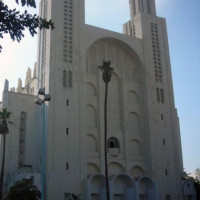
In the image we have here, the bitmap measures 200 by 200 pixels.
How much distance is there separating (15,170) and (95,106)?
10.3 m

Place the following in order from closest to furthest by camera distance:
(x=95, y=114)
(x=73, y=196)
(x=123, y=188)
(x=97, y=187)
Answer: (x=73, y=196) < (x=97, y=187) < (x=123, y=188) < (x=95, y=114)

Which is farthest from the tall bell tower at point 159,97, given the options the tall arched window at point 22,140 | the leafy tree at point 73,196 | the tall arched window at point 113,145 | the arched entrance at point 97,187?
the tall arched window at point 22,140

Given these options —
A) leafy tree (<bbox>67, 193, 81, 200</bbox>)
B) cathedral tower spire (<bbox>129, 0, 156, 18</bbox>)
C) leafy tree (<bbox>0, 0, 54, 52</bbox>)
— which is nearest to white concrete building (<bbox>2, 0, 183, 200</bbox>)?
leafy tree (<bbox>67, 193, 81, 200</bbox>)

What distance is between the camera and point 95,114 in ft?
118

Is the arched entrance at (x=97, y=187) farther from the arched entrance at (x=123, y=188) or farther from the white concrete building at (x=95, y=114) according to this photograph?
the arched entrance at (x=123, y=188)

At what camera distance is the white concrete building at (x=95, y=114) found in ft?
104

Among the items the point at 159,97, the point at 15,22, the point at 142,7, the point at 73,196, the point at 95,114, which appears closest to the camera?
the point at 15,22

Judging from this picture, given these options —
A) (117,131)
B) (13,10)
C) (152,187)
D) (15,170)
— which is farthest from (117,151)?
(13,10)

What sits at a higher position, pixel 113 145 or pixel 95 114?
pixel 95 114

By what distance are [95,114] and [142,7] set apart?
55.5 ft

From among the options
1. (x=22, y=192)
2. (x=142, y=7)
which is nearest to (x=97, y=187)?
(x=22, y=192)

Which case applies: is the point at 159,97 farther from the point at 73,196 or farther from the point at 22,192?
the point at 22,192

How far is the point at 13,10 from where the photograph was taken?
789cm

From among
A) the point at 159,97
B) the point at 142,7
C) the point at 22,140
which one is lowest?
the point at 22,140
